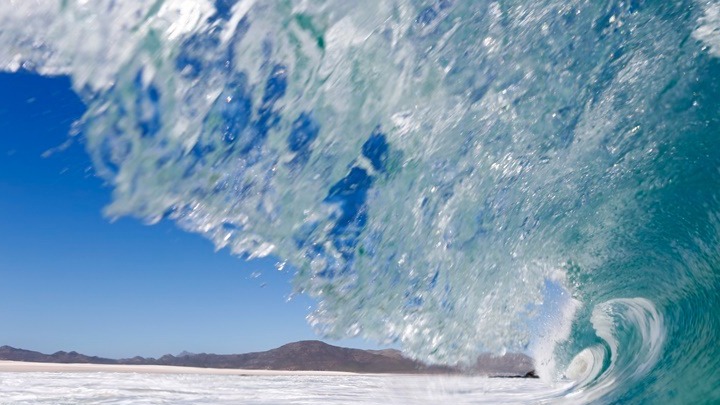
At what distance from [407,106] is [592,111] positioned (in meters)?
1.27

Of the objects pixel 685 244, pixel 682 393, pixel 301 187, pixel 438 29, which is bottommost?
pixel 682 393

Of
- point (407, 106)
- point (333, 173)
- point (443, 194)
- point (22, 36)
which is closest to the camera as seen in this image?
point (22, 36)

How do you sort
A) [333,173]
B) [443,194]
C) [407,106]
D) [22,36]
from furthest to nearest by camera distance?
[443,194]
[333,173]
[407,106]
[22,36]

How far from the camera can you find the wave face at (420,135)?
363 centimetres

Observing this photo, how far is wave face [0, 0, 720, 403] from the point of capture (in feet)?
11.9

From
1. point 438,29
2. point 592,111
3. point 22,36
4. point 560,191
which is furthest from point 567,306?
point 22,36

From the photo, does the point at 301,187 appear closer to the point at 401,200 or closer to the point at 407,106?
the point at 401,200

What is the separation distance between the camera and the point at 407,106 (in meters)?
4.46

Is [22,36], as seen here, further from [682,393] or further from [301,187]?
[682,393]

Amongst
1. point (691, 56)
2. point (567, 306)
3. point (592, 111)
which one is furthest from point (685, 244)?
point (567, 306)

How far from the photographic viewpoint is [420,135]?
4801mm

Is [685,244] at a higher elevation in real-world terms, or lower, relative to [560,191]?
lower

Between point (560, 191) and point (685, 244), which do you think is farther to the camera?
point (560, 191)

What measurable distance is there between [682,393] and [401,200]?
2568 millimetres
